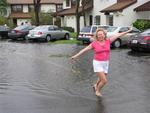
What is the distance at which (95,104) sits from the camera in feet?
29.9

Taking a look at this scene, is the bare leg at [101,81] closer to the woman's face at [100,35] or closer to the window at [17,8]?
the woman's face at [100,35]

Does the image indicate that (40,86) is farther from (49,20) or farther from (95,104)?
(49,20)

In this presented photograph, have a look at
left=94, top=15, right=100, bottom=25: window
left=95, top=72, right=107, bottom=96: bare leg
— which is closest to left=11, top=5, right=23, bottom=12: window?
left=94, top=15, right=100, bottom=25: window

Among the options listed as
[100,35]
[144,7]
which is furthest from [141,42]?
[144,7]

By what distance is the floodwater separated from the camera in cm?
880

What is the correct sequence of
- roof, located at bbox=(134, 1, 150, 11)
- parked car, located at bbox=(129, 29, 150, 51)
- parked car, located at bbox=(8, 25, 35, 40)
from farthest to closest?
1. parked car, located at bbox=(8, 25, 35, 40)
2. roof, located at bbox=(134, 1, 150, 11)
3. parked car, located at bbox=(129, 29, 150, 51)

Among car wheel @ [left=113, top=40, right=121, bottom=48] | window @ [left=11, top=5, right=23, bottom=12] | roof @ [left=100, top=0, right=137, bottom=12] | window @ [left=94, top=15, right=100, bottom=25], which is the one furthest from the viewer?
window @ [left=11, top=5, right=23, bottom=12]

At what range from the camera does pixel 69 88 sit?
11281mm

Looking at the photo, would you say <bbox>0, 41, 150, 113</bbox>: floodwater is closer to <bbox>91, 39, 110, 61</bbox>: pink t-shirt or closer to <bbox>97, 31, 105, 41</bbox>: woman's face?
<bbox>91, 39, 110, 61</bbox>: pink t-shirt

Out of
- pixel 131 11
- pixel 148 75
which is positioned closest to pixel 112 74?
pixel 148 75

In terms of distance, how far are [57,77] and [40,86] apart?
6.21 feet

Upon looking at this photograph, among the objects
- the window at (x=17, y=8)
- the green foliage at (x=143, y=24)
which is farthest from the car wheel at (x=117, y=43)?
the window at (x=17, y=8)

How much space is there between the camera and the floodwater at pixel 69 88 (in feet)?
28.9

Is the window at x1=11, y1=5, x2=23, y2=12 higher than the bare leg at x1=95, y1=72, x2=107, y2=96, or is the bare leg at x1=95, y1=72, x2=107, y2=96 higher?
the window at x1=11, y1=5, x2=23, y2=12
